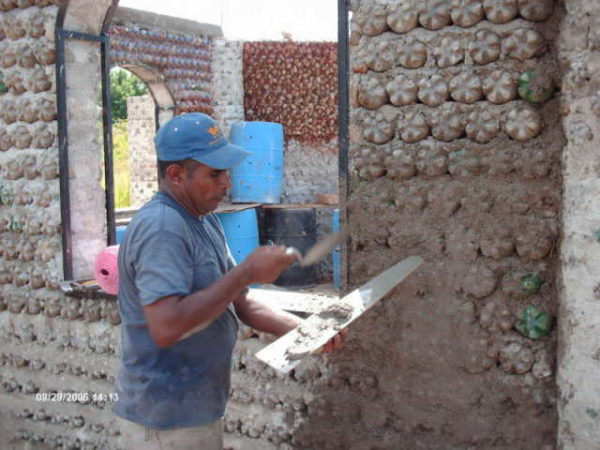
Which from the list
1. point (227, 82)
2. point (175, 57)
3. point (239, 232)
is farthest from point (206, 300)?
point (227, 82)

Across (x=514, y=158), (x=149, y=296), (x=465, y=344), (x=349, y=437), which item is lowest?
(x=349, y=437)

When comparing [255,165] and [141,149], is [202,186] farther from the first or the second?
[141,149]

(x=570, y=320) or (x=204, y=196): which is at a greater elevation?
(x=204, y=196)

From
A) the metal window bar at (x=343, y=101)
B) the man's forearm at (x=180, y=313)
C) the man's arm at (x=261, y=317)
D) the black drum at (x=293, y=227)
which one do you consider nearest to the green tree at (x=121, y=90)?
the black drum at (x=293, y=227)

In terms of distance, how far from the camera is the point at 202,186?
6.60ft

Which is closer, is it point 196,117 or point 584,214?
point 196,117

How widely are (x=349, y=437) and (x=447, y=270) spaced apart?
2.94ft

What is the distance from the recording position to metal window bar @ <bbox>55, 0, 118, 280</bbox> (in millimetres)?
3787

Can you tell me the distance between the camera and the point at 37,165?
12.9 ft

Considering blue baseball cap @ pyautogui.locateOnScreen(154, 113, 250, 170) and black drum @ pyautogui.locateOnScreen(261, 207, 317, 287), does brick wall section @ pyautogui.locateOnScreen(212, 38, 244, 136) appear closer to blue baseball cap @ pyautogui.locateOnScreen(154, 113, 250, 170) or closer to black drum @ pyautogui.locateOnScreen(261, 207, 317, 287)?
black drum @ pyautogui.locateOnScreen(261, 207, 317, 287)

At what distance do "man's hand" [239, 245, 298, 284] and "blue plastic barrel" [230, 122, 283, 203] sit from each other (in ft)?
28.3

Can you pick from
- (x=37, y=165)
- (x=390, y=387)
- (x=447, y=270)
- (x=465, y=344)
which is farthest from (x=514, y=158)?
(x=37, y=165)

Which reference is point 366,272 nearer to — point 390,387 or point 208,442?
point 390,387

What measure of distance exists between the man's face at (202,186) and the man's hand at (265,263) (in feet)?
1.04
